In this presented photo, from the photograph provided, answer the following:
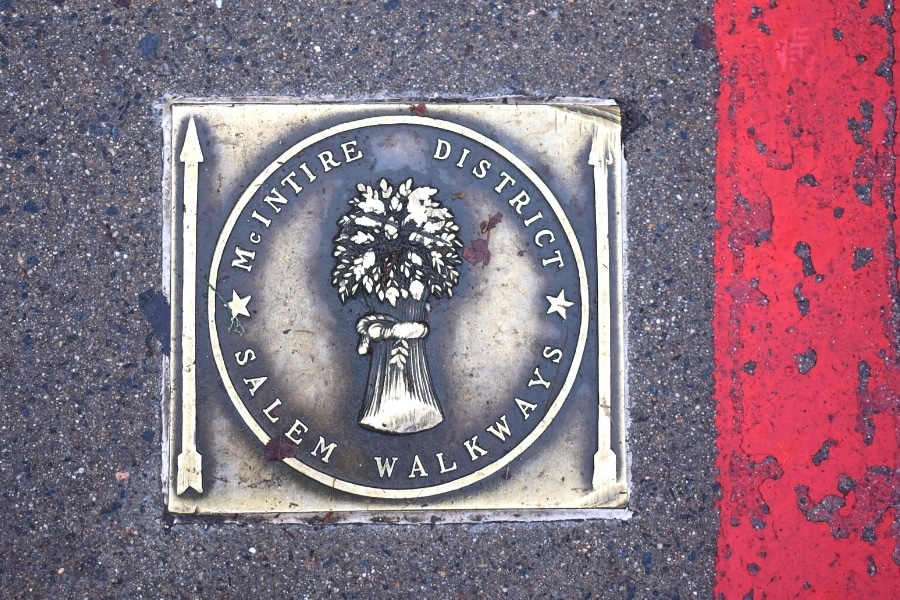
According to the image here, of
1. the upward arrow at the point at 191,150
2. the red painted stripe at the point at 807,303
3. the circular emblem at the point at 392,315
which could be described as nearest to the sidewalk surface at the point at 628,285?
the red painted stripe at the point at 807,303

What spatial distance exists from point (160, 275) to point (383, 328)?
0.74 metres

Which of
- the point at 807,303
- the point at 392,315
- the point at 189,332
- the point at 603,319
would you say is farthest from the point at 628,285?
the point at 189,332

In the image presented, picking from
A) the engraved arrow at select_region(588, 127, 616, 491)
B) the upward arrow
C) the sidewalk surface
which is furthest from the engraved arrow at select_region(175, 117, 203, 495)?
the engraved arrow at select_region(588, 127, 616, 491)

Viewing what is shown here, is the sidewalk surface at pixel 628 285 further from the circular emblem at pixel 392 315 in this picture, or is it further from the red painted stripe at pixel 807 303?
the circular emblem at pixel 392 315

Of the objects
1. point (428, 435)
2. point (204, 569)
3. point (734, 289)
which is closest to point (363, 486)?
point (428, 435)

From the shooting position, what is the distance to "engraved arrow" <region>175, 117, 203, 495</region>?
229cm

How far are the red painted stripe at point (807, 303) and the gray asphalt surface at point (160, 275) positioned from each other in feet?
0.32

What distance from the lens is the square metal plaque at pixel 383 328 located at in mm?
2293

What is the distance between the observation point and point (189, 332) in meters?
2.31

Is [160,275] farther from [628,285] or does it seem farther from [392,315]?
[628,285]

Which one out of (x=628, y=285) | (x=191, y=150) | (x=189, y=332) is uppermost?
(x=191, y=150)

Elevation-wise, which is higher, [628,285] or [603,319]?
[628,285]

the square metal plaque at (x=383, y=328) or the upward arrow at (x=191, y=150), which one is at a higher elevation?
the upward arrow at (x=191, y=150)

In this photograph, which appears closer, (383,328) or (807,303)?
(383,328)
